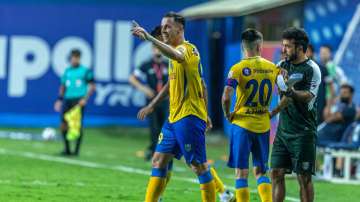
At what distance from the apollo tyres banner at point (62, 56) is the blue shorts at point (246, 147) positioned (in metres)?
15.4

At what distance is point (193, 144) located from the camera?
464 inches

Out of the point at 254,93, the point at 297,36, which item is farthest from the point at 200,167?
the point at 297,36

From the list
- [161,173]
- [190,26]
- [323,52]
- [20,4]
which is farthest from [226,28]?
[161,173]

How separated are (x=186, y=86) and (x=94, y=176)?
18.7 ft

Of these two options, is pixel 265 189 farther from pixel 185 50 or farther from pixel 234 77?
pixel 185 50

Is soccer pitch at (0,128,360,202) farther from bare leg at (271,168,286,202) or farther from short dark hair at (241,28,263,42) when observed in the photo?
short dark hair at (241,28,263,42)

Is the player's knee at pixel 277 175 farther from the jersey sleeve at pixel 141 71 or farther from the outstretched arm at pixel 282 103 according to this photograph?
the jersey sleeve at pixel 141 71

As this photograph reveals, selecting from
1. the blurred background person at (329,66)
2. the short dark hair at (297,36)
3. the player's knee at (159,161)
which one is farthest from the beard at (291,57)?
the blurred background person at (329,66)

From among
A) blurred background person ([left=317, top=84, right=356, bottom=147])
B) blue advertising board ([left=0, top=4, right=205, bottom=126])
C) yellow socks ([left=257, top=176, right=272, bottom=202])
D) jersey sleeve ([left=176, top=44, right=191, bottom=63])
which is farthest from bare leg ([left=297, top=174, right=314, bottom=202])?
blue advertising board ([left=0, top=4, right=205, bottom=126])

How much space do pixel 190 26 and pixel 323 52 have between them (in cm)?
871

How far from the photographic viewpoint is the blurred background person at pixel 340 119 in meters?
19.0

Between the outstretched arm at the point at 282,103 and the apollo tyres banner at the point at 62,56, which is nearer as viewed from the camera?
the outstretched arm at the point at 282,103

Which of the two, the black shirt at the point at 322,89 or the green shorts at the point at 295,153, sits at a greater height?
the black shirt at the point at 322,89

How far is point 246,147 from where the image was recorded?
40.0ft
